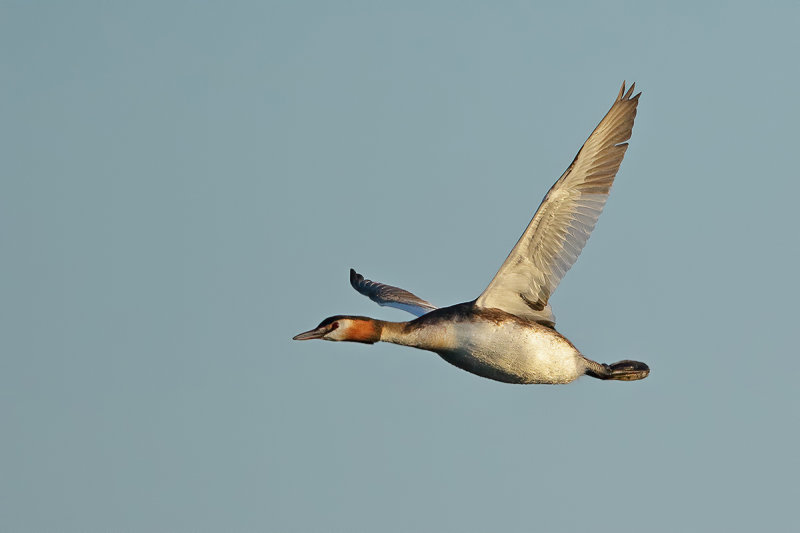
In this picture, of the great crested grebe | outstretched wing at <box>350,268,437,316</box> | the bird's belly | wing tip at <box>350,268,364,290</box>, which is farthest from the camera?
wing tip at <box>350,268,364,290</box>

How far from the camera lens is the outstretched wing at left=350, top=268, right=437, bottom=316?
23844mm

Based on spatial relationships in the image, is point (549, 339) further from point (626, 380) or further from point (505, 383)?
point (626, 380)

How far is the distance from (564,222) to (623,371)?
10.6ft

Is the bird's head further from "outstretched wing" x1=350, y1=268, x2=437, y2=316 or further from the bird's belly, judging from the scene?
"outstretched wing" x1=350, y1=268, x2=437, y2=316

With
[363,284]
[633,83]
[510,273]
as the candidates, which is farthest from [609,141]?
[363,284]

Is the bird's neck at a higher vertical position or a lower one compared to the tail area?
higher

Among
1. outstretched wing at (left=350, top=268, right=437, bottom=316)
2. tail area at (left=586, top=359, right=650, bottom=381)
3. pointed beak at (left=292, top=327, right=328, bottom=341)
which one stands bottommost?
tail area at (left=586, top=359, right=650, bottom=381)

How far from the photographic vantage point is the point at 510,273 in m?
19.7

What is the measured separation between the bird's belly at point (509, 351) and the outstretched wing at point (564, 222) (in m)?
0.46

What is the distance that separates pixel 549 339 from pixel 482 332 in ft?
3.48

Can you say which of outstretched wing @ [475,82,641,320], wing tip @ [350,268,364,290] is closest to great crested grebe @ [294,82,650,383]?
outstretched wing @ [475,82,641,320]

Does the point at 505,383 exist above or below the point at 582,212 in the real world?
below

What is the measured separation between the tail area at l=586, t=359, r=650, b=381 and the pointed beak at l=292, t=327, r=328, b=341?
13.3 feet

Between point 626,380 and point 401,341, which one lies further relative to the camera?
point 626,380
